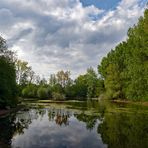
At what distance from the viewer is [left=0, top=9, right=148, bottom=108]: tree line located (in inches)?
2336

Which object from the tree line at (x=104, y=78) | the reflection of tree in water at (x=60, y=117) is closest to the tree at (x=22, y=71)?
the tree line at (x=104, y=78)

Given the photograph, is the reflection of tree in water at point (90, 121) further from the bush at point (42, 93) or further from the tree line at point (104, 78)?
the bush at point (42, 93)

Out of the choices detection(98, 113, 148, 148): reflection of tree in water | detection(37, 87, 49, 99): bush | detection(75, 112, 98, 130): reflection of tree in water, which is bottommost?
detection(98, 113, 148, 148): reflection of tree in water

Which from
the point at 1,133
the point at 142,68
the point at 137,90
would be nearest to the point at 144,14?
the point at 142,68

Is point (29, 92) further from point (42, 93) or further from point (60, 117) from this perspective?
point (60, 117)

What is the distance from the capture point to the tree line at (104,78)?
195 feet

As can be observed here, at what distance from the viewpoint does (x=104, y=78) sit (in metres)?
126

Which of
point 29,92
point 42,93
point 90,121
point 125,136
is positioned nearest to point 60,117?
point 90,121

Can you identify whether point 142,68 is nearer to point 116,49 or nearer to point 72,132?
point 72,132

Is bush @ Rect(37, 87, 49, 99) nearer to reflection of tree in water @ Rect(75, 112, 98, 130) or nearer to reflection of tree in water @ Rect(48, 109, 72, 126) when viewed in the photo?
reflection of tree in water @ Rect(48, 109, 72, 126)

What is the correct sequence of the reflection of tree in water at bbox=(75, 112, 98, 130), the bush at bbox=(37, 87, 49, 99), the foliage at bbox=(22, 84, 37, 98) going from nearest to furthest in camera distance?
the reflection of tree in water at bbox=(75, 112, 98, 130) → the bush at bbox=(37, 87, 49, 99) → the foliage at bbox=(22, 84, 37, 98)

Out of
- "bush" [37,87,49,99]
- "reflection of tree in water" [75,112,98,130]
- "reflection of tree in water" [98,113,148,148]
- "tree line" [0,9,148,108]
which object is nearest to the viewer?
"reflection of tree in water" [98,113,148,148]

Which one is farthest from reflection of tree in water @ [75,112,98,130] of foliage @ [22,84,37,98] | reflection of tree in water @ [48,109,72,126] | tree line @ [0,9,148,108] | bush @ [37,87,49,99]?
foliage @ [22,84,37,98]

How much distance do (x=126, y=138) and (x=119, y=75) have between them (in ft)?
281
